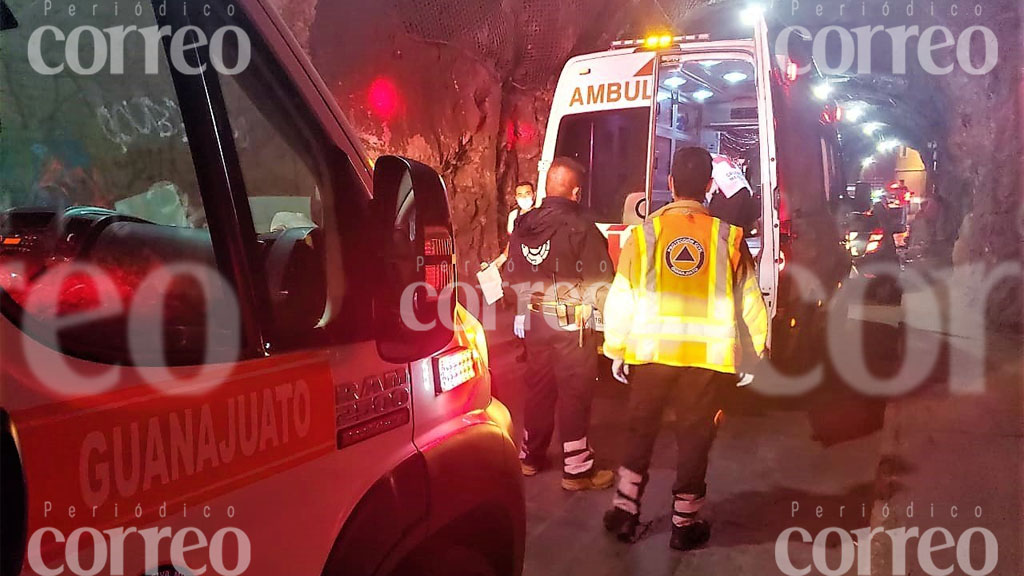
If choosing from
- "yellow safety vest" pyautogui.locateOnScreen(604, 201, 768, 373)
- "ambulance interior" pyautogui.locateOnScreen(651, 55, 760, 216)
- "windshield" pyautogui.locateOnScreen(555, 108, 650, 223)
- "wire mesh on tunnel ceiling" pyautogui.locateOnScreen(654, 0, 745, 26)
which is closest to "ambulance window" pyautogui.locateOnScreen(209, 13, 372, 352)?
"yellow safety vest" pyautogui.locateOnScreen(604, 201, 768, 373)

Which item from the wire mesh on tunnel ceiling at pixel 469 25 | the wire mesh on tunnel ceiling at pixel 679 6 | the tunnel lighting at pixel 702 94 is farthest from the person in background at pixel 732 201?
the wire mesh on tunnel ceiling at pixel 679 6

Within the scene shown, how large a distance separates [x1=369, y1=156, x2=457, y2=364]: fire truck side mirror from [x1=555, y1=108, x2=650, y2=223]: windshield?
456cm

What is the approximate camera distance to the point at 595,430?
519 centimetres

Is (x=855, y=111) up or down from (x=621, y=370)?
up

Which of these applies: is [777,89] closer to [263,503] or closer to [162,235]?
[162,235]

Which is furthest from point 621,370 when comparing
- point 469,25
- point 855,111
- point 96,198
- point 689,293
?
point 855,111

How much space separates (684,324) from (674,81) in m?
4.16

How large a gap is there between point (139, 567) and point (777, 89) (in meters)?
5.24

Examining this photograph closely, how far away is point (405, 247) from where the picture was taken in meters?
1.48

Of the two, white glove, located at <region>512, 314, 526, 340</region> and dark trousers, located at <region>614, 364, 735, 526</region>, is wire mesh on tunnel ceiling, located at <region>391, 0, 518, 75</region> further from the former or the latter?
dark trousers, located at <region>614, 364, 735, 526</region>

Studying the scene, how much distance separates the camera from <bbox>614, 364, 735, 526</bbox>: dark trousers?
3.36 m

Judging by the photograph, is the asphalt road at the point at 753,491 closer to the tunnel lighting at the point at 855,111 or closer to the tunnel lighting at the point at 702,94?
the tunnel lighting at the point at 702,94

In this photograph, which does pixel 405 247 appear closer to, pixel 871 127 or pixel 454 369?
pixel 454 369

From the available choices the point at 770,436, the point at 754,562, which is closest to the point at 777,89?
the point at 770,436
